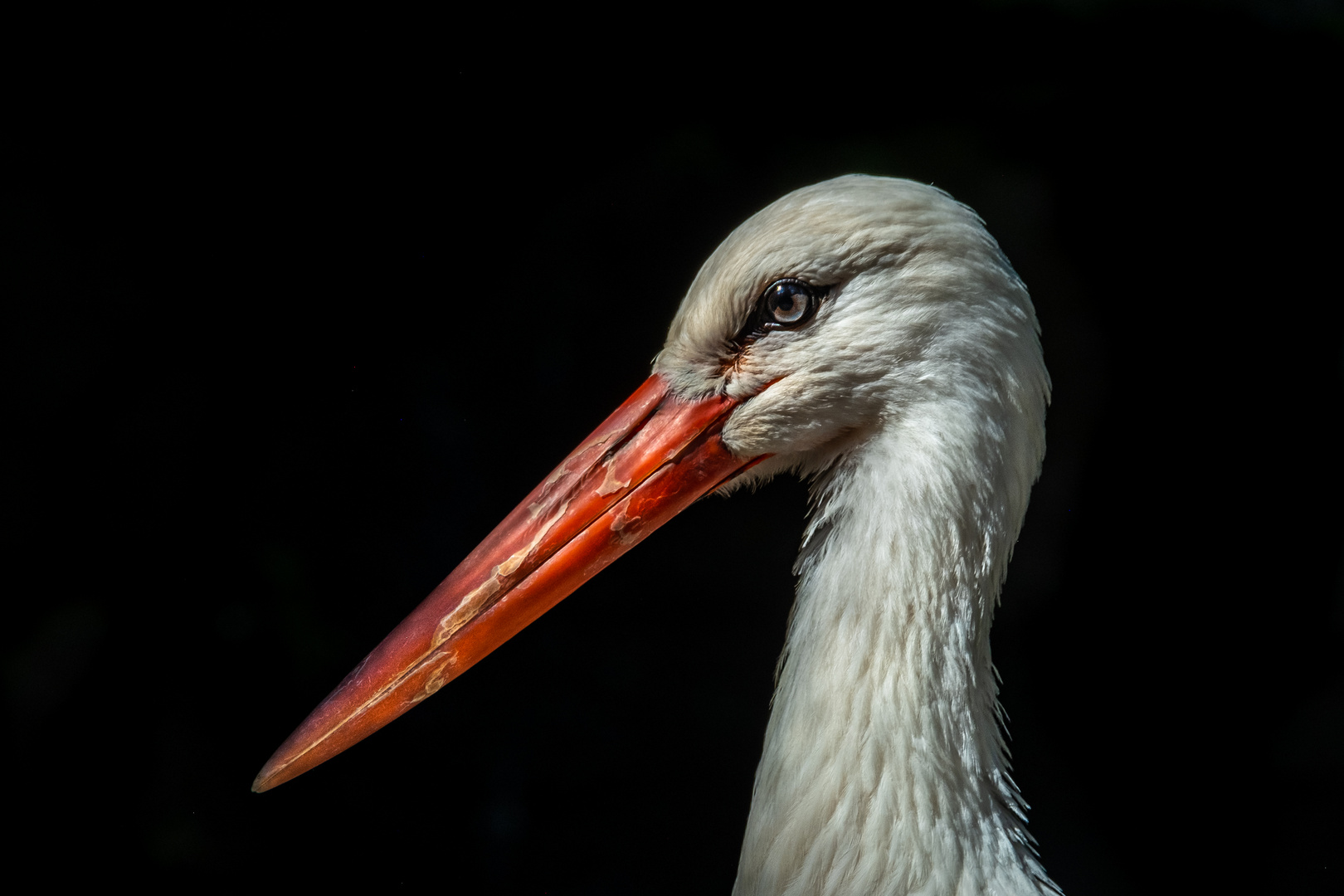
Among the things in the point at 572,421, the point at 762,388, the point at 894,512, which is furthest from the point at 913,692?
the point at 572,421

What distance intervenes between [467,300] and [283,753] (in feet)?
2.73

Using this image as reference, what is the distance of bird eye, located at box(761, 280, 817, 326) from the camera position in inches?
33.0

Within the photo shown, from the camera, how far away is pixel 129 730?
139 centimetres

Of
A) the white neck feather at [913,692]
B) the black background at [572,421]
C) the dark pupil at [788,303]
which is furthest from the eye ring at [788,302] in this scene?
the black background at [572,421]

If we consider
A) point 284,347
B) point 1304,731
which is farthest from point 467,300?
point 1304,731

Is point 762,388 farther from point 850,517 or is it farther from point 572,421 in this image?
point 572,421

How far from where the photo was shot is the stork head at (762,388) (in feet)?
2.69

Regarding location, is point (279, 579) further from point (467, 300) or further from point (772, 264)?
point (772, 264)

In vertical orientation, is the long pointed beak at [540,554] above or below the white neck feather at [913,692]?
above

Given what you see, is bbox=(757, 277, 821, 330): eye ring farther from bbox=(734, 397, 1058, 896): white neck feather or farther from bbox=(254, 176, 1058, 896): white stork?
bbox=(734, 397, 1058, 896): white neck feather

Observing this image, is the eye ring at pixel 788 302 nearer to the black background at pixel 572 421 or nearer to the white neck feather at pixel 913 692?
the white neck feather at pixel 913 692

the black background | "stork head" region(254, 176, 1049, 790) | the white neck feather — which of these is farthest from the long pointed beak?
the black background

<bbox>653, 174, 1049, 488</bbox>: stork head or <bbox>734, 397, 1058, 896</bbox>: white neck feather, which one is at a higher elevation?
<bbox>653, 174, 1049, 488</bbox>: stork head

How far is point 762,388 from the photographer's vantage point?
87 centimetres
